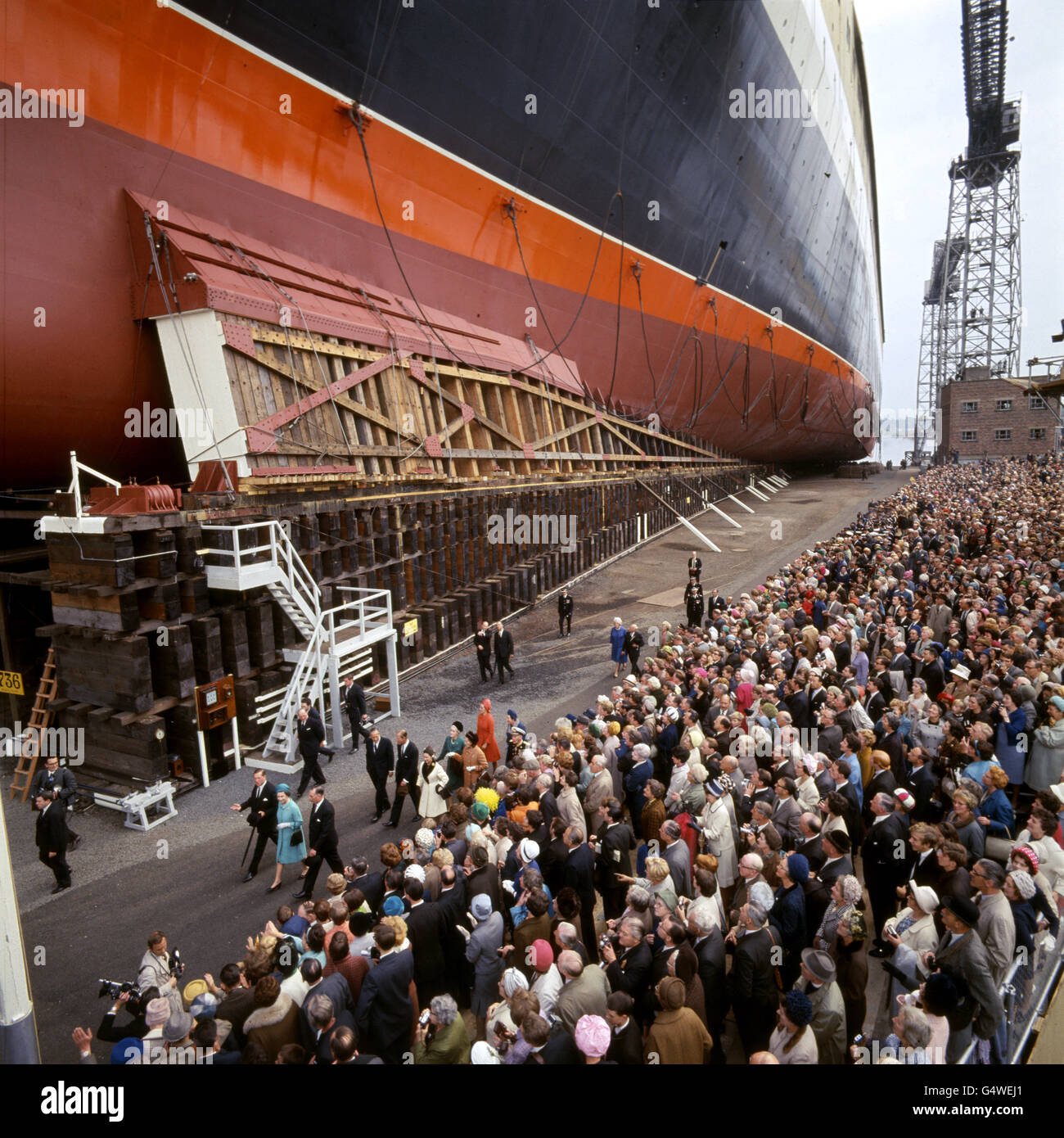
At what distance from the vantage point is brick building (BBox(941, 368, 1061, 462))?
53.6m

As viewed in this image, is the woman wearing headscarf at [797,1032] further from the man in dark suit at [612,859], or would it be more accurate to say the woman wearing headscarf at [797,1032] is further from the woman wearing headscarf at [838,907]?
the man in dark suit at [612,859]

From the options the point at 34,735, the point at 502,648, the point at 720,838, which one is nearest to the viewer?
the point at 720,838

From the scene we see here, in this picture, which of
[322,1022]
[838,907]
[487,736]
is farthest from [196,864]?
[838,907]

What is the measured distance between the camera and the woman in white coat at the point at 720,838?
5625 millimetres

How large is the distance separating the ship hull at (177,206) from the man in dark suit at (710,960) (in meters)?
10.6

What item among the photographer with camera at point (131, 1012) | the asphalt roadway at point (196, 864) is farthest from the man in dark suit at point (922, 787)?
the photographer with camera at point (131, 1012)

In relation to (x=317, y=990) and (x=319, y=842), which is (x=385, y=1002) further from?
(x=319, y=842)

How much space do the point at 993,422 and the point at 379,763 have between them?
62704mm

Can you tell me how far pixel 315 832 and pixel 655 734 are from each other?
3.74 m

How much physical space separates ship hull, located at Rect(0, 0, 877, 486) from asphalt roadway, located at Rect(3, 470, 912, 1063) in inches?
226

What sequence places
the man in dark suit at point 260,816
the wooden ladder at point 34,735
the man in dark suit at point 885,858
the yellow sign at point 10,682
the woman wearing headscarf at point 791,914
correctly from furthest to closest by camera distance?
the yellow sign at point 10,682, the wooden ladder at point 34,735, the man in dark suit at point 260,816, the man in dark suit at point 885,858, the woman wearing headscarf at point 791,914

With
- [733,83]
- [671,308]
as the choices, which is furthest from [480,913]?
[733,83]

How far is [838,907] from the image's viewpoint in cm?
423

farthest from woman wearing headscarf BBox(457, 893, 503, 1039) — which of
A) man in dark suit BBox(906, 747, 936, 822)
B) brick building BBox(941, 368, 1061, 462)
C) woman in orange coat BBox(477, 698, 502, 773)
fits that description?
brick building BBox(941, 368, 1061, 462)
